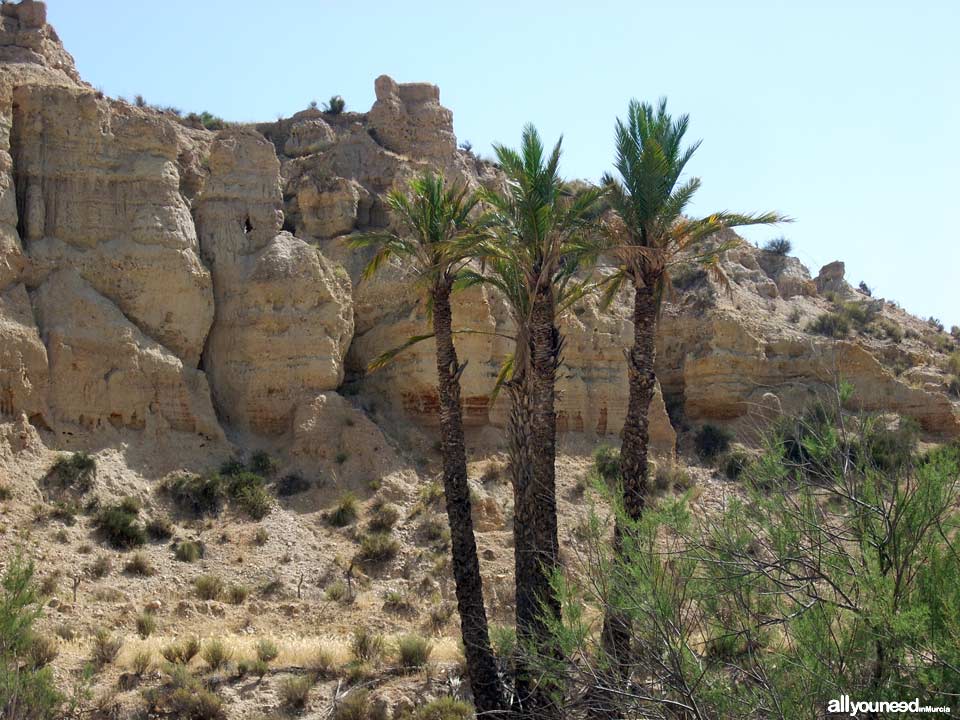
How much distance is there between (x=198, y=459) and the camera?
22781 mm

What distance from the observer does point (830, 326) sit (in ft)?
115

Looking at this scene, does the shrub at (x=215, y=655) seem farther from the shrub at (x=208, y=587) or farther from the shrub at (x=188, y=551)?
the shrub at (x=188, y=551)

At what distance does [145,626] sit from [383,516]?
20.0 ft

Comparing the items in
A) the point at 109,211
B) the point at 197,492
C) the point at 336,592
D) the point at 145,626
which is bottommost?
the point at 145,626

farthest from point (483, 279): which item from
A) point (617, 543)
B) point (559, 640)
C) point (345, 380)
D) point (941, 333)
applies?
point (941, 333)

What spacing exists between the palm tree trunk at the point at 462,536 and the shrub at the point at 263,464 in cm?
855

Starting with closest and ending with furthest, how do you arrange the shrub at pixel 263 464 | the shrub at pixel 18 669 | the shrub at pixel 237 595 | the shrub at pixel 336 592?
the shrub at pixel 18 669 < the shrub at pixel 237 595 < the shrub at pixel 336 592 < the shrub at pixel 263 464

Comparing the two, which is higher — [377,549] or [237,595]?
[377,549]

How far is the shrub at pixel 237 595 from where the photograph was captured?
19.5m

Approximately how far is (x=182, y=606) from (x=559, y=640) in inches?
429

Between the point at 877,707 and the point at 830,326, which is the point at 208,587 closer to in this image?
the point at 877,707

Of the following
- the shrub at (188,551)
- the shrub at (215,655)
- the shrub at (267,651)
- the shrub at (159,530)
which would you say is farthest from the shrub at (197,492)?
the shrub at (215,655)

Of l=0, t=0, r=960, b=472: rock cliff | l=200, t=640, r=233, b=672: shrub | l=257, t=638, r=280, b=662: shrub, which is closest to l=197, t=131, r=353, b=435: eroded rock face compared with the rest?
l=0, t=0, r=960, b=472: rock cliff

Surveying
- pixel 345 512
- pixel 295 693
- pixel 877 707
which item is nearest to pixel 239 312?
pixel 345 512
